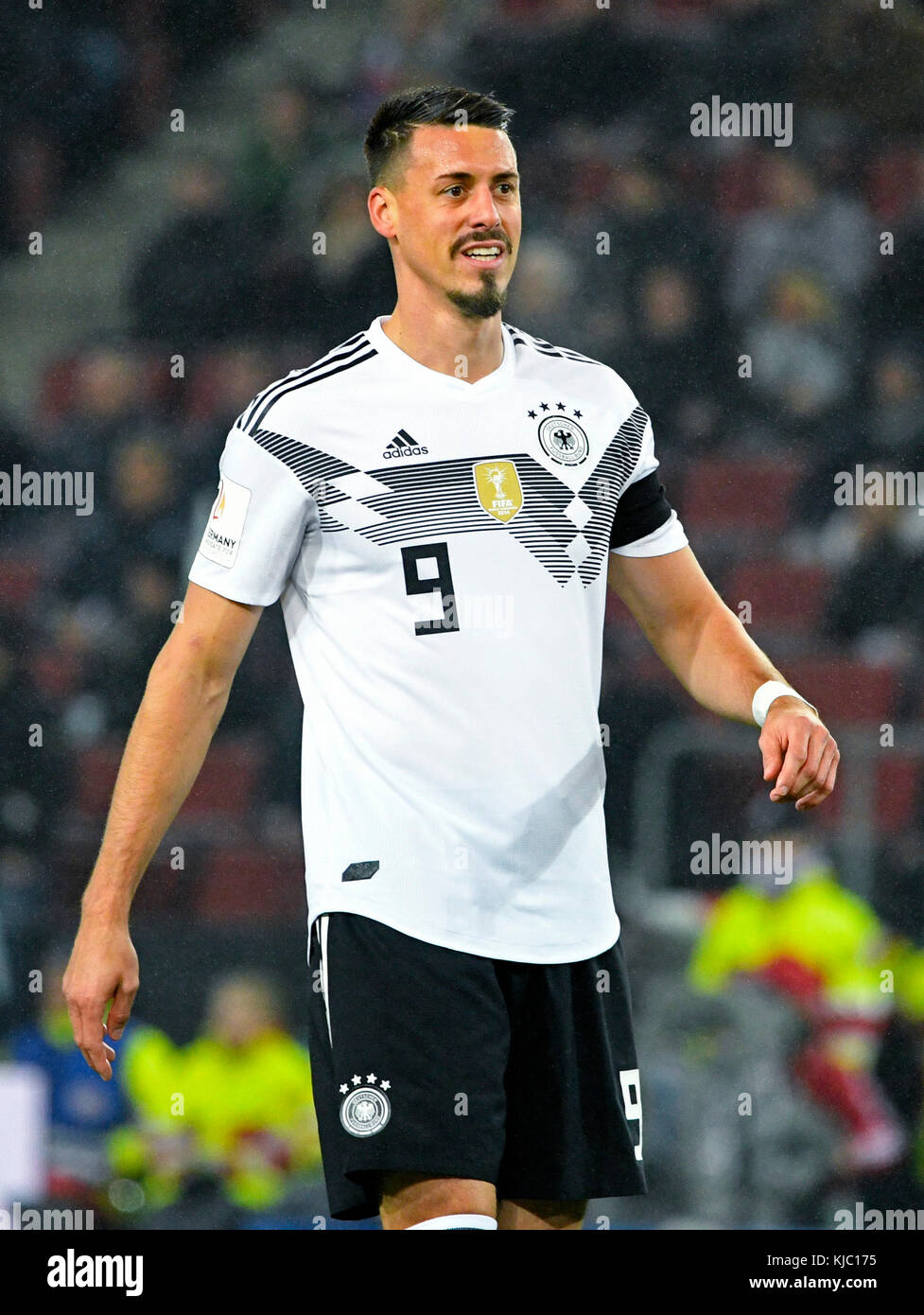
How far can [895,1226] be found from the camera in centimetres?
363

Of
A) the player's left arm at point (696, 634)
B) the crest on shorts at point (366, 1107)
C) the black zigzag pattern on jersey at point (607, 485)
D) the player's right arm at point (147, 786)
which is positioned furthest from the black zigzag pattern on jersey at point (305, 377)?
the crest on shorts at point (366, 1107)

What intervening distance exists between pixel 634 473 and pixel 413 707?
57 centimetres

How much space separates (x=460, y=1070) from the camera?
2264mm

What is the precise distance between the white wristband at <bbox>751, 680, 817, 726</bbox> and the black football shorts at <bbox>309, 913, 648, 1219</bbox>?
1.36 feet

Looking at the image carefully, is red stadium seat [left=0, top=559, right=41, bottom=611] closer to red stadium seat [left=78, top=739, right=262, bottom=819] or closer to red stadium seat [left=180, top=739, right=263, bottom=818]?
red stadium seat [left=78, top=739, right=262, bottom=819]

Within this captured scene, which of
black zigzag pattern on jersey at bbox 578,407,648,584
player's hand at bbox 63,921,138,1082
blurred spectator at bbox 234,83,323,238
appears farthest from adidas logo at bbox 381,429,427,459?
blurred spectator at bbox 234,83,323,238

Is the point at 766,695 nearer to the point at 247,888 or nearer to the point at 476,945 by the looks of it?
the point at 476,945

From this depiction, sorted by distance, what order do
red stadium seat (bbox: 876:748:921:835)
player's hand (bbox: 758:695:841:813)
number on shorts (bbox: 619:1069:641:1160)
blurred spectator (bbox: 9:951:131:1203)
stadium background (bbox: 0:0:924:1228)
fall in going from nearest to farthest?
1. player's hand (bbox: 758:695:841:813)
2. number on shorts (bbox: 619:1069:641:1160)
3. blurred spectator (bbox: 9:951:131:1203)
4. stadium background (bbox: 0:0:924:1228)
5. red stadium seat (bbox: 876:748:921:835)

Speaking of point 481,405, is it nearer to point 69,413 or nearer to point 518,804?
point 518,804

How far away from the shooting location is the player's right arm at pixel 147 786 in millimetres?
2281

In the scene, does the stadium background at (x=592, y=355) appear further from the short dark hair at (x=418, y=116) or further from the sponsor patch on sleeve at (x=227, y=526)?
the sponsor patch on sleeve at (x=227, y=526)

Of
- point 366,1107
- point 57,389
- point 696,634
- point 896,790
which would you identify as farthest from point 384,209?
point 896,790

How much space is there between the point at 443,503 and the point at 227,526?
1.03 feet

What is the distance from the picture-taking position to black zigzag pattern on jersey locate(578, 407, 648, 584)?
2.48 meters
